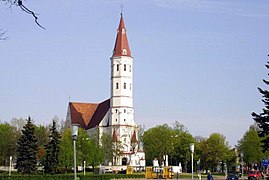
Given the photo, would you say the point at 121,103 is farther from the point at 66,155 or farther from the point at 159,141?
the point at 66,155

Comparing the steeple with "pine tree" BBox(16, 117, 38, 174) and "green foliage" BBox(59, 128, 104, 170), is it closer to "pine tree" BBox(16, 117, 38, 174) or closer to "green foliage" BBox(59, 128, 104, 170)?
"green foliage" BBox(59, 128, 104, 170)

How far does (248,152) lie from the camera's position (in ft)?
256

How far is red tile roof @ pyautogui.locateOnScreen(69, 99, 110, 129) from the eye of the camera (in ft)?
397

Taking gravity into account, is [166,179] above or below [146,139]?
below

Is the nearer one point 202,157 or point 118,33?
point 202,157

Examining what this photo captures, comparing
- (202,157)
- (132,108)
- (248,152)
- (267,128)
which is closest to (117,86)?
(132,108)

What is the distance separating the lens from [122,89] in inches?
4405

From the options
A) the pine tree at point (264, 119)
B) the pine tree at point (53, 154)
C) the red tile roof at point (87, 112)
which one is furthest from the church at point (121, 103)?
the pine tree at point (264, 119)

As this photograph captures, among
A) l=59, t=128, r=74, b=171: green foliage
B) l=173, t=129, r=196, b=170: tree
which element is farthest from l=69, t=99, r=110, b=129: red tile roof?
l=59, t=128, r=74, b=171: green foliage

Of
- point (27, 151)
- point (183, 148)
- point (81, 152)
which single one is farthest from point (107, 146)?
point (27, 151)

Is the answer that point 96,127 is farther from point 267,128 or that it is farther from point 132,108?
point 267,128

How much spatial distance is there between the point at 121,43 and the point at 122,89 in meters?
10.1

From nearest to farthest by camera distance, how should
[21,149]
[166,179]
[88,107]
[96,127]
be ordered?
[166,179], [21,149], [96,127], [88,107]

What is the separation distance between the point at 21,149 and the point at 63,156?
38.7 ft
